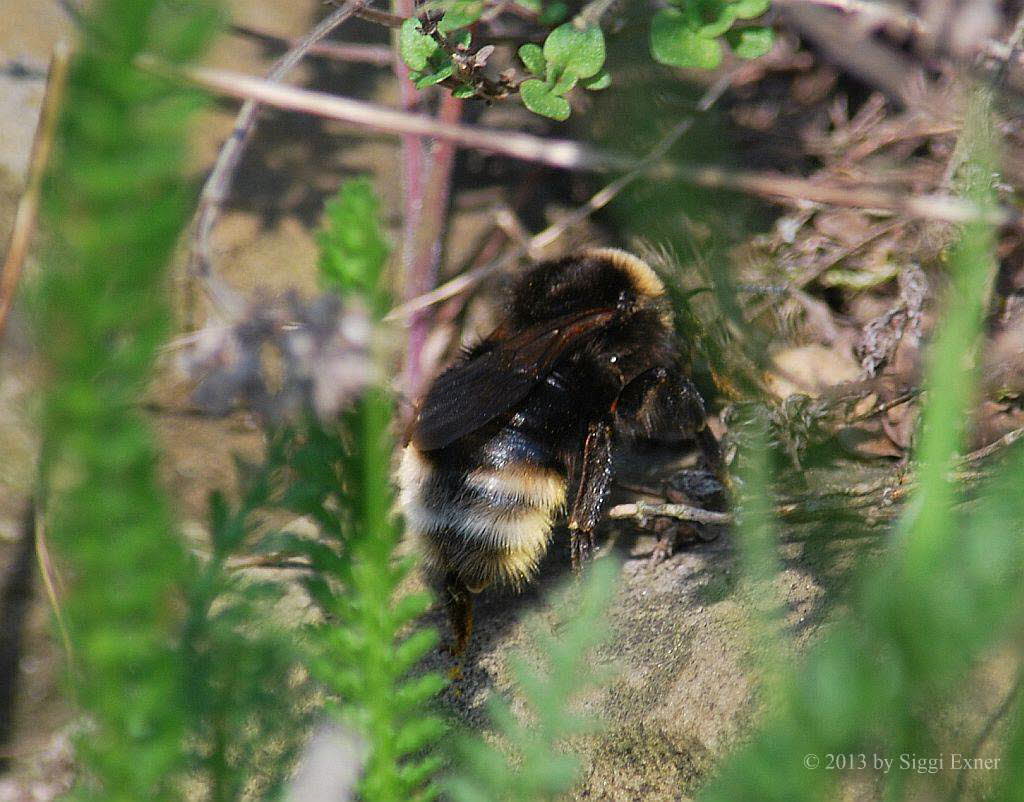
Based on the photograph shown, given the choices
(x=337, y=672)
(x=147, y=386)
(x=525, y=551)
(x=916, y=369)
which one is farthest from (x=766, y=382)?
(x=147, y=386)

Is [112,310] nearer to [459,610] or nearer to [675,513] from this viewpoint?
[459,610]

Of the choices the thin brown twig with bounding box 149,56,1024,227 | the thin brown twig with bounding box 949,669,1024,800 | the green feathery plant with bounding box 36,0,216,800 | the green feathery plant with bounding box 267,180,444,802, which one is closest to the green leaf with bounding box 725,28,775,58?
the thin brown twig with bounding box 149,56,1024,227

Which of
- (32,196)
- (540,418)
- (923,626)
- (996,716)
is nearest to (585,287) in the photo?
(540,418)

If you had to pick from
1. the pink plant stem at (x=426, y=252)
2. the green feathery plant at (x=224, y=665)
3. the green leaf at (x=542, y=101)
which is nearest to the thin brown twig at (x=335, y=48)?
the pink plant stem at (x=426, y=252)

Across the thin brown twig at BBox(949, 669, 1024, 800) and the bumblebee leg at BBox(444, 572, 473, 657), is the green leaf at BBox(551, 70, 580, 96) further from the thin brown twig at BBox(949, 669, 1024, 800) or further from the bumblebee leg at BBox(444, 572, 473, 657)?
the thin brown twig at BBox(949, 669, 1024, 800)

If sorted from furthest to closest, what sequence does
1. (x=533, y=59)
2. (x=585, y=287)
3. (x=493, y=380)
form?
(x=585, y=287)
(x=533, y=59)
(x=493, y=380)

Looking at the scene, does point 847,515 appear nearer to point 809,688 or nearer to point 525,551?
point 525,551
